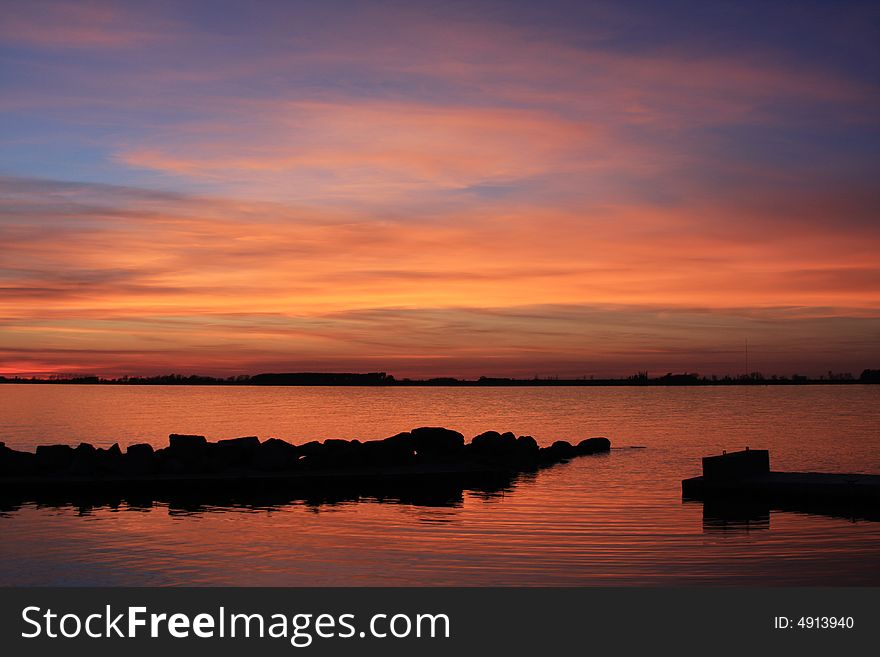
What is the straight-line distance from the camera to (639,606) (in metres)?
12.4

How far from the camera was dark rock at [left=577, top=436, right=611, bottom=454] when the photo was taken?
4838 cm

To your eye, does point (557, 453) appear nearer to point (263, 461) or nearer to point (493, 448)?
point (493, 448)

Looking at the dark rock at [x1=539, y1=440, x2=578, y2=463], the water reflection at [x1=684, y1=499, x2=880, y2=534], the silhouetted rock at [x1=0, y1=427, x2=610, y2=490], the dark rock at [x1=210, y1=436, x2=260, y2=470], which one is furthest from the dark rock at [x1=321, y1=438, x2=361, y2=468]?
the water reflection at [x1=684, y1=499, x2=880, y2=534]

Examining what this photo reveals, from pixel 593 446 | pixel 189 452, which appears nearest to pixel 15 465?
pixel 189 452

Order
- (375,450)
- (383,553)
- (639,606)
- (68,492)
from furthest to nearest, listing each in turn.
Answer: (375,450) < (68,492) < (383,553) < (639,606)

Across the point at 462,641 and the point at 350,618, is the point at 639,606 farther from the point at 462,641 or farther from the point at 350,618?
the point at 350,618

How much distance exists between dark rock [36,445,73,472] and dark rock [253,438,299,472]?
652 centimetres

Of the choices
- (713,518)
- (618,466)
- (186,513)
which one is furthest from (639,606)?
(618,466)

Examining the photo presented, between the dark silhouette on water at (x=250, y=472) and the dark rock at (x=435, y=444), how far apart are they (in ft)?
0.17

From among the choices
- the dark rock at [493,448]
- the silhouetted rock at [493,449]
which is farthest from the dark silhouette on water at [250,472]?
the dark rock at [493,448]

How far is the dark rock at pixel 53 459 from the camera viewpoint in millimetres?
30688

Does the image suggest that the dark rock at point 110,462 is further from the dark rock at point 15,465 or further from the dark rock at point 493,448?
the dark rock at point 493,448

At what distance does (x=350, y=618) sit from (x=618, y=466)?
30.6m

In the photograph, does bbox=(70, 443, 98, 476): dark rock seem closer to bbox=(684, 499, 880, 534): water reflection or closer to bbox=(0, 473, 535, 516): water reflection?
bbox=(0, 473, 535, 516): water reflection
